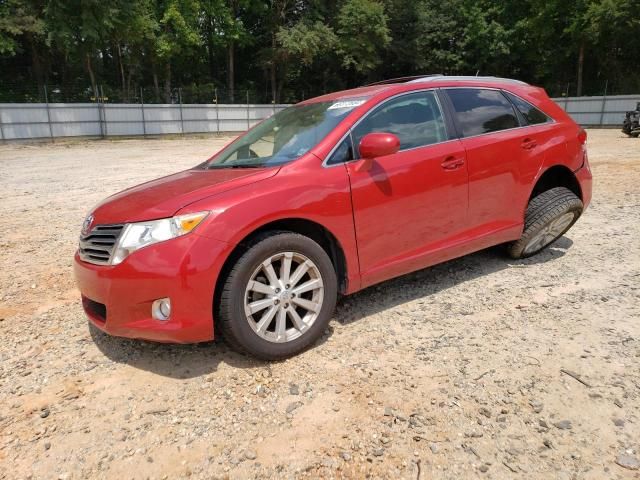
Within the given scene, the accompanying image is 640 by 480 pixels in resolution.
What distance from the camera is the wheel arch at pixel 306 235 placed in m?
2.83

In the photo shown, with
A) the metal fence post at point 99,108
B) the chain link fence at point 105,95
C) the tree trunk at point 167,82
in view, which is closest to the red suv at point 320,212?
the metal fence post at point 99,108

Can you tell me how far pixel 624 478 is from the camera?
1.99m

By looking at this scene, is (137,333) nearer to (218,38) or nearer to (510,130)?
(510,130)

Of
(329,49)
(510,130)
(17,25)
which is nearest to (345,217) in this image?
(510,130)

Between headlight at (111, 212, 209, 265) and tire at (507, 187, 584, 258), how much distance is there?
9.69 feet

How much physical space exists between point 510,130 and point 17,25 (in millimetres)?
32772

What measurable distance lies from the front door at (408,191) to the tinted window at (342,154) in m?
0.05

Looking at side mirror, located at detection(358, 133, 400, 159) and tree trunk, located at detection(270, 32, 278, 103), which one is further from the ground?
tree trunk, located at detection(270, 32, 278, 103)

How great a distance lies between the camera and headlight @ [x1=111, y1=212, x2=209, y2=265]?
2674mm

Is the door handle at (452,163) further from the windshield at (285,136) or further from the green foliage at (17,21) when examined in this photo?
the green foliage at (17,21)

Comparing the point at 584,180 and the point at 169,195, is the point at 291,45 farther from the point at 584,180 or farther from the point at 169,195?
the point at 169,195

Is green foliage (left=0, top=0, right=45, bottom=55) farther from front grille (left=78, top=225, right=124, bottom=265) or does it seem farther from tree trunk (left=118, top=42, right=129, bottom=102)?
front grille (left=78, top=225, right=124, bottom=265)

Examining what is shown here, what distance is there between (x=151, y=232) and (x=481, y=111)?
284cm

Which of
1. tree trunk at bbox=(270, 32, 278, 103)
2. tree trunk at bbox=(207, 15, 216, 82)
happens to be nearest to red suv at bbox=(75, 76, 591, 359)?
tree trunk at bbox=(270, 32, 278, 103)
